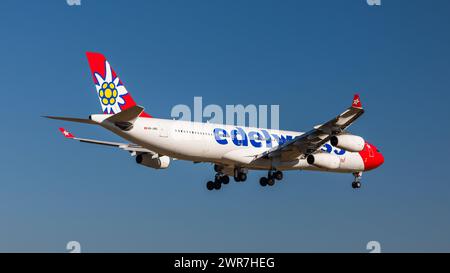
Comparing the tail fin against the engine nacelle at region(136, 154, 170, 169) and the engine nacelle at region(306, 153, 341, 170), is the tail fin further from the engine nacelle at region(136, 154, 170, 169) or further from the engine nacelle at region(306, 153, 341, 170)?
the engine nacelle at region(306, 153, 341, 170)

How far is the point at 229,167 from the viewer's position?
183ft

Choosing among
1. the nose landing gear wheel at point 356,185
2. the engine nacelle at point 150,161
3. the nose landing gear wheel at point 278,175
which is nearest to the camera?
the nose landing gear wheel at point 278,175

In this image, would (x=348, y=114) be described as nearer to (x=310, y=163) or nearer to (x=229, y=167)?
(x=310, y=163)

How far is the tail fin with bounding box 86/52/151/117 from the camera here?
168ft

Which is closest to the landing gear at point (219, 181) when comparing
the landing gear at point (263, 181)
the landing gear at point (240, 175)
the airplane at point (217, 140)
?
the airplane at point (217, 140)

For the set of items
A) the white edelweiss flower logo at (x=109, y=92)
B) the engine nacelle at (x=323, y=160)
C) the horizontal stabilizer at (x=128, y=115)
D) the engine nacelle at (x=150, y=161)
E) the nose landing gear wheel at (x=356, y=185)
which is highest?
the white edelweiss flower logo at (x=109, y=92)

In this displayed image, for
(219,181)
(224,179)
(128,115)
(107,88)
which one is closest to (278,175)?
(224,179)

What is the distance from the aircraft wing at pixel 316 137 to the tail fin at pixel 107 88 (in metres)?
9.71

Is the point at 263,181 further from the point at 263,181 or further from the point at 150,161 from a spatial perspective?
the point at 150,161

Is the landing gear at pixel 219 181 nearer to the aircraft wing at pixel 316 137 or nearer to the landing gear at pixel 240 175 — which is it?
the landing gear at pixel 240 175

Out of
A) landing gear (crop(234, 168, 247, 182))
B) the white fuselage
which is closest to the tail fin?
the white fuselage

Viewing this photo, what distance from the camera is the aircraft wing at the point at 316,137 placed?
162 ft

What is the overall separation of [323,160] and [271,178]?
3892mm

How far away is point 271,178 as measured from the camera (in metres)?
54.6
